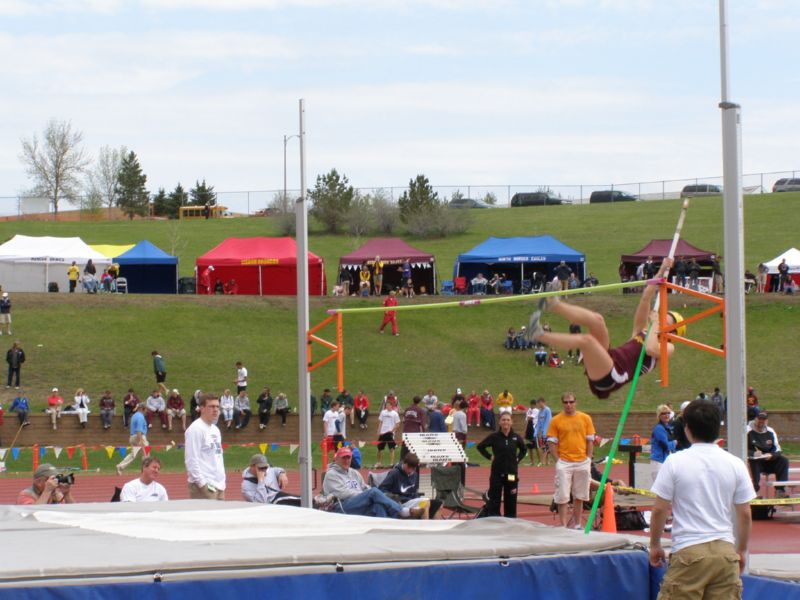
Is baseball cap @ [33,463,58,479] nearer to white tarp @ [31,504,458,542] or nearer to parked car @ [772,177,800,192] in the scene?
white tarp @ [31,504,458,542]

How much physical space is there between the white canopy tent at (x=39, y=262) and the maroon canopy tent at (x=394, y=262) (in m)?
8.62

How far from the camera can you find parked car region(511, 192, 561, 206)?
7138 centimetres

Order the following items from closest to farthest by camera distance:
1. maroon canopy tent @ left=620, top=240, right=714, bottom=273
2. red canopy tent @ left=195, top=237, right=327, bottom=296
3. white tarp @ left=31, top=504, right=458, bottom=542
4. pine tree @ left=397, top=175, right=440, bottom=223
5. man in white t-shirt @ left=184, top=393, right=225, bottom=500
A: white tarp @ left=31, top=504, right=458, bottom=542 → man in white t-shirt @ left=184, top=393, right=225, bottom=500 → maroon canopy tent @ left=620, top=240, right=714, bottom=273 → red canopy tent @ left=195, top=237, right=327, bottom=296 → pine tree @ left=397, top=175, right=440, bottom=223

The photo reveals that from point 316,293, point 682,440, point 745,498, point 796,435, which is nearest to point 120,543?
point 745,498

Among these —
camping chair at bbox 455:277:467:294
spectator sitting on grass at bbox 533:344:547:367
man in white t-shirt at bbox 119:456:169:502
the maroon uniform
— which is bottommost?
spectator sitting on grass at bbox 533:344:547:367

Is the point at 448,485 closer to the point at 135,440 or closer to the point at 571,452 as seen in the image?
the point at 571,452

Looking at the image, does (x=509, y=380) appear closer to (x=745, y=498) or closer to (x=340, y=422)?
(x=340, y=422)

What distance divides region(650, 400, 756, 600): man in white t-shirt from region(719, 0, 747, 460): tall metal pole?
47.7 inches

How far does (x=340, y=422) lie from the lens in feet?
62.6

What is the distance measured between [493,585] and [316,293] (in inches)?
1349

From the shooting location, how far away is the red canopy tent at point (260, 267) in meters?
38.7

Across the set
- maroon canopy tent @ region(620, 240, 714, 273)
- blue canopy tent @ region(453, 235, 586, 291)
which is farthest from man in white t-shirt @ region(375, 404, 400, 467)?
blue canopy tent @ region(453, 235, 586, 291)

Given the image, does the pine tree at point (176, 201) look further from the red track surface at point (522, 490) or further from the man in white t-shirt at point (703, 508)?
the man in white t-shirt at point (703, 508)

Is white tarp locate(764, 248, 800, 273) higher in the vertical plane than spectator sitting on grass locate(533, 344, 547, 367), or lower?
higher
